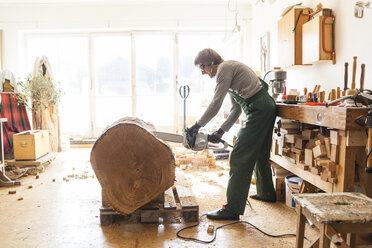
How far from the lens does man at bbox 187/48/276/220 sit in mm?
2531

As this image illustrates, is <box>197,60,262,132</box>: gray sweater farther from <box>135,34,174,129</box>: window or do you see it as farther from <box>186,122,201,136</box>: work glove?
<box>135,34,174,129</box>: window

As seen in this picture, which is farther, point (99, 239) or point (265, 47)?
point (265, 47)

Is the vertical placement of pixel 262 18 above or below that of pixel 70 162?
above

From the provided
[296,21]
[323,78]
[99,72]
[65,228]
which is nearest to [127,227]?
[65,228]

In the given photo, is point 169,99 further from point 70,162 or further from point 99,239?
point 99,239

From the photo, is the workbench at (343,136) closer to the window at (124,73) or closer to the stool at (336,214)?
the stool at (336,214)

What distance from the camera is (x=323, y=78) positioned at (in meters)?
3.50

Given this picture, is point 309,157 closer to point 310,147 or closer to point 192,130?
point 310,147

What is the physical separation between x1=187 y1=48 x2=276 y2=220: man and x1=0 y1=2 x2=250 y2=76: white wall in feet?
13.8

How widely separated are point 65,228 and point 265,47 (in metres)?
4.40

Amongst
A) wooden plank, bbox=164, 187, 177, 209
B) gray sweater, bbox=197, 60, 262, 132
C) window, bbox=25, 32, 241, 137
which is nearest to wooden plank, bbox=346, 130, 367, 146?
gray sweater, bbox=197, 60, 262, 132

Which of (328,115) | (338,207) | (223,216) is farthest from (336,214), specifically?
(223,216)

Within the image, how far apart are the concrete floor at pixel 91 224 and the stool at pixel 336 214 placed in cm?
75

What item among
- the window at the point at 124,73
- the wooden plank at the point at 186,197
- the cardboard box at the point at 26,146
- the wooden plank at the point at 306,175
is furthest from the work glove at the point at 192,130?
the window at the point at 124,73
